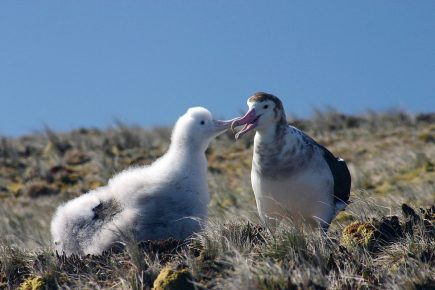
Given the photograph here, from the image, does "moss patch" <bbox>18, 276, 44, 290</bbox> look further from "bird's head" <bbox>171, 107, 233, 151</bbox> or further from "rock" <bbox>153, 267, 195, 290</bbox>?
"bird's head" <bbox>171, 107, 233, 151</bbox>

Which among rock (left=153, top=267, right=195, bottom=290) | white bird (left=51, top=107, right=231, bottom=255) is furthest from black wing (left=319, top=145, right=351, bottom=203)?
rock (left=153, top=267, right=195, bottom=290)

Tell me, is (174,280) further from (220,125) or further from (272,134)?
(220,125)

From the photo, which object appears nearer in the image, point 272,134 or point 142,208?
point 142,208

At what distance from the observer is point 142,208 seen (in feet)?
20.8

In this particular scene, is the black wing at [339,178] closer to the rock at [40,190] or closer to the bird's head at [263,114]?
the bird's head at [263,114]

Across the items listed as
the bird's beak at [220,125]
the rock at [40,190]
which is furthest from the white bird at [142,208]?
the rock at [40,190]

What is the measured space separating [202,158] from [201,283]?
192cm

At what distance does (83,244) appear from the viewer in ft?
21.2

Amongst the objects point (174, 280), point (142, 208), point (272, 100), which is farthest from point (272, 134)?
point (174, 280)

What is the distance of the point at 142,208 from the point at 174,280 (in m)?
1.27

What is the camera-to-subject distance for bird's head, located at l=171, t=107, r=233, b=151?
Answer: 7051mm

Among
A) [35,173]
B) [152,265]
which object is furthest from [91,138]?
[152,265]

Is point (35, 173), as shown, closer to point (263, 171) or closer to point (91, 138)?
point (91, 138)

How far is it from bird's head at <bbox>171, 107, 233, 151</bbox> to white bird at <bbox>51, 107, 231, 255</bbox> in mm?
51
